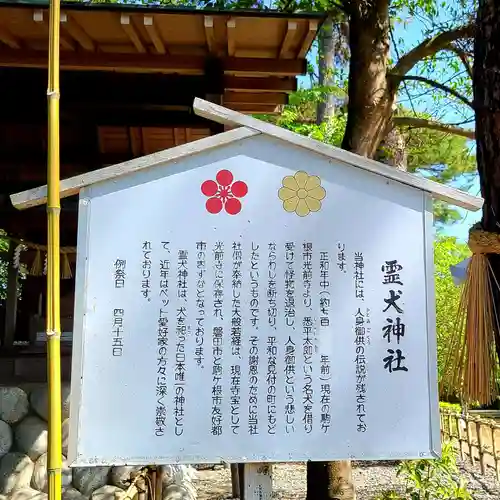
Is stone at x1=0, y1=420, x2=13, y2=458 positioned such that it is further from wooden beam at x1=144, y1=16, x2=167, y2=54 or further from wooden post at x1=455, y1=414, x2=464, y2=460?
wooden post at x1=455, y1=414, x2=464, y2=460

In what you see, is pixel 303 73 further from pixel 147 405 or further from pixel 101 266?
pixel 147 405

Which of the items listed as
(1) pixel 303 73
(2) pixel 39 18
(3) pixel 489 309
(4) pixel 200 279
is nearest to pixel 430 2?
A: (1) pixel 303 73

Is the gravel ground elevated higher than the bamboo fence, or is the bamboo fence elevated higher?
the bamboo fence

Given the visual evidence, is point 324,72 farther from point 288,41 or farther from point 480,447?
point 288,41

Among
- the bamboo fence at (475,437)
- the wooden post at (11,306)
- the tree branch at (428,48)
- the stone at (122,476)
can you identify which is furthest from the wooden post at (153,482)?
the bamboo fence at (475,437)

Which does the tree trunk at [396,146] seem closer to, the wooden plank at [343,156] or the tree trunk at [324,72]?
the tree trunk at [324,72]

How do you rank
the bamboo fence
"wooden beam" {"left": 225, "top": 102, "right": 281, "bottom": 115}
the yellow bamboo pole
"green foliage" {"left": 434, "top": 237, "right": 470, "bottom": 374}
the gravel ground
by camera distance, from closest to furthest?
the yellow bamboo pole < "wooden beam" {"left": 225, "top": 102, "right": 281, "bottom": 115} < the gravel ground < the bamboo fence < "green foliage" {"left": 434, "top": 237, "right": 470, "bottom": 374}

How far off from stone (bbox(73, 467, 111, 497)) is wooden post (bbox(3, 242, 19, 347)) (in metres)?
1.71

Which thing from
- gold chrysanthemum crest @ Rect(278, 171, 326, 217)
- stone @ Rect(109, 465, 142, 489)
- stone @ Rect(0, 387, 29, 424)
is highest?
gold chrysanthemum crest @ Rect(278, 171, 326, 217)

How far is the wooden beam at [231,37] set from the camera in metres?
4.04

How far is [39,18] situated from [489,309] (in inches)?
128

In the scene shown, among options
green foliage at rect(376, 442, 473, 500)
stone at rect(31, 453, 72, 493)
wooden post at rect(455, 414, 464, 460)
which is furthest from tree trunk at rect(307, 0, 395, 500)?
A: wooden post at rect(455, 414, 464, 460)

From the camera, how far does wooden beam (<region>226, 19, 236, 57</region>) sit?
4.04 meters

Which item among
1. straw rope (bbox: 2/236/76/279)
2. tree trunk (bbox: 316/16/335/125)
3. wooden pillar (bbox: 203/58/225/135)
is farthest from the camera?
tree trunk (bbox: 316/16/335/125)
